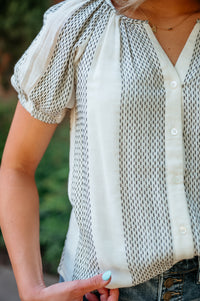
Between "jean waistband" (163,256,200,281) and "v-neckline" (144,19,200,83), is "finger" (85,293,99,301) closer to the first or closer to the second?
"jean waistband" (163,256,200,281)

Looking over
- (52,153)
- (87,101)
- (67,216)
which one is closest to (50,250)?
(67,216)

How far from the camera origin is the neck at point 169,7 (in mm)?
1313

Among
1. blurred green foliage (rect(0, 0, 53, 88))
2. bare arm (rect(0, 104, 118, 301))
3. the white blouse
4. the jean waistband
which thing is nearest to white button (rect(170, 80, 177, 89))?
the white blouse

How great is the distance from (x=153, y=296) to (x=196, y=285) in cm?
14

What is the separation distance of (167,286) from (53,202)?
249cm

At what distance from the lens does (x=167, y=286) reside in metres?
1.24

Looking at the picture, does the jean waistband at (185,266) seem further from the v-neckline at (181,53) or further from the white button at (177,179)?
the v-neckline at (181,53)

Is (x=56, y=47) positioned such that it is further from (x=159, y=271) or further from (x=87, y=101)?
(x=159, y=271)

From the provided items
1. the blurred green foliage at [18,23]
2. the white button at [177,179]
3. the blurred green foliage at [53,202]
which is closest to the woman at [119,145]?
the white button at [177,179]

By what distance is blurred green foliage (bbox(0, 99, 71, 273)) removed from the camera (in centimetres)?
354

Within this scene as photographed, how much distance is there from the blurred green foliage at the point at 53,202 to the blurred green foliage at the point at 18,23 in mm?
1219

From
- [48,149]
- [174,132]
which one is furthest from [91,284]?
[48,149]

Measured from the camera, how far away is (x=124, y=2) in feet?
4.25

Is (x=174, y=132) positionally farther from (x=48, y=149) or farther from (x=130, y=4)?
(x=48, y=149)
